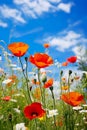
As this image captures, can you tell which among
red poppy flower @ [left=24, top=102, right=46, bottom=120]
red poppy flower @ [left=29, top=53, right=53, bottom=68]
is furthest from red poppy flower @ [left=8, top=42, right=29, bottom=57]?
red poppy flower @ [left=24, top=102, right=46, bottom=120]

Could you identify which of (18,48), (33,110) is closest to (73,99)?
(33,110)

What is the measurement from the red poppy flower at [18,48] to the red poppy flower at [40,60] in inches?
2.3

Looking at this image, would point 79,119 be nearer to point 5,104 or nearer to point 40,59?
point 5,104

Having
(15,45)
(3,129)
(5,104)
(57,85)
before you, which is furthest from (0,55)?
(15,45)

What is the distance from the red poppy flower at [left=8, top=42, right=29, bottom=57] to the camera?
1.89 meters

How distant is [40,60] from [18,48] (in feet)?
0.46

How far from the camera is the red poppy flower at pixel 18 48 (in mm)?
1887

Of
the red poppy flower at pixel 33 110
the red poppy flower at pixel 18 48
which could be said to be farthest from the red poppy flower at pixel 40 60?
the red poppy flower at pixel 33 110

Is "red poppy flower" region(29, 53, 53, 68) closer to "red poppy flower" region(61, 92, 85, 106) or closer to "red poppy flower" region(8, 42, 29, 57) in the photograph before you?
"red poppy flower" region(8, 42, 29, 57)

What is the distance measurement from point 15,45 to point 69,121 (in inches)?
33.1

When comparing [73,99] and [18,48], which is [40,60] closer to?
[18,48]

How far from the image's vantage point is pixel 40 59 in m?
1.96

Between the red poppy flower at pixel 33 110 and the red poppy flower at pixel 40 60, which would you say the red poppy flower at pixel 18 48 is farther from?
the red poppy flower at pixel 33 110

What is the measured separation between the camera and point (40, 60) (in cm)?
195
